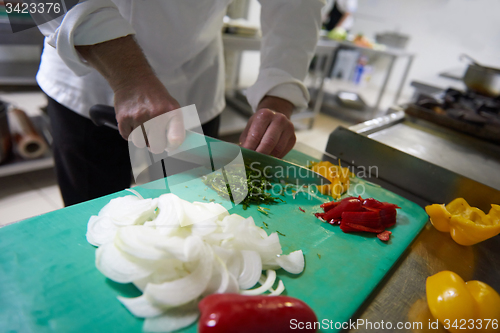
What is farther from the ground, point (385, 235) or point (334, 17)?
point (334, 17)

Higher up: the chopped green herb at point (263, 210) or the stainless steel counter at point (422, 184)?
the stainless steel counter at point (422, 184)

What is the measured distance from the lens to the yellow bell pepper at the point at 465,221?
80 cm

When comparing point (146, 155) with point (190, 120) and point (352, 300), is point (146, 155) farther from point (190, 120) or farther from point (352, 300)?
point (352, 300)

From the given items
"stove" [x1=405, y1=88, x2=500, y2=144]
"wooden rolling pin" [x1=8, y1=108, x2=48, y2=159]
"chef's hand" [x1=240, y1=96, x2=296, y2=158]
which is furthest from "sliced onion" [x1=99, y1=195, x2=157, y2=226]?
"wooden rolling pin" [x1=8, y1=108, x2=48, y2=159]

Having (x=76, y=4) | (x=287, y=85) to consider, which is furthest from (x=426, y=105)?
(x=76, y=4)

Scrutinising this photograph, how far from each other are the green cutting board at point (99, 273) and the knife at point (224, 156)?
104 mm

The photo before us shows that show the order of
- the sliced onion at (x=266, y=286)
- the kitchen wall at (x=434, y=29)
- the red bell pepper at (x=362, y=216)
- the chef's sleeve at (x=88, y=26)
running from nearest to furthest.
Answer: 1. the sliced onion at (x=266, y=286)
2. the chef's sleeve at (x=88, y=26)
3. the red bell pepper at (x=362, y=216)
4. the kitchen wall at (x=434, y=29)

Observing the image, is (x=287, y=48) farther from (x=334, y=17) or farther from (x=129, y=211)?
(x=334, y=17)

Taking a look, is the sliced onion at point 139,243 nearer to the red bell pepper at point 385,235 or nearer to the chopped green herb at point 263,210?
the chopped green herb at point 263,210

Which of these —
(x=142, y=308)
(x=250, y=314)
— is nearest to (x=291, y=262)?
(x=250, y=314)

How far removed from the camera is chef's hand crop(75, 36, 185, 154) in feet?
2.43

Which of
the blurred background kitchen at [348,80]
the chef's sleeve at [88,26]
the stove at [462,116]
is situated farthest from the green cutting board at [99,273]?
the stove at [462,116]

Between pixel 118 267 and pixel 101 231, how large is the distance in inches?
5.8

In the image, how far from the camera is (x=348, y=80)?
16.0ft
